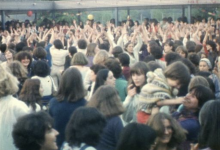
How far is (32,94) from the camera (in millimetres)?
7395

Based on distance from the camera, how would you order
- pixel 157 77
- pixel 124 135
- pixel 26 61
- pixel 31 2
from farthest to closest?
pixel 31 2, pixel 26 61, pixel 157 77, pixel 124 135

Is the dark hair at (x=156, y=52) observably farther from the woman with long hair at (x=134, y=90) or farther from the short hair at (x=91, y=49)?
the woman with long hair at (x=134, y=90)

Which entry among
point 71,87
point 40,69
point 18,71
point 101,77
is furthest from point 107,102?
point 18,71

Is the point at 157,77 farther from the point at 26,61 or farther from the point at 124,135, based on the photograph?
the point at 26,61

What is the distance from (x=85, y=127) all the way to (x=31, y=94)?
271 centimetres

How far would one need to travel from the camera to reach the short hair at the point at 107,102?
19.2 ft

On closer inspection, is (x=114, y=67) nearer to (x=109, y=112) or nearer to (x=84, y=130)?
(x=109, y=112)

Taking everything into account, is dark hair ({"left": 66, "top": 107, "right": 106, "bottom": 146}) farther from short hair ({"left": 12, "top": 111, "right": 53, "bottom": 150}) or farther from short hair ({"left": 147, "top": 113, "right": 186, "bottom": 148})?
short hair ({"left": 147, "top": 113, "right": 186, "bottom": 148})

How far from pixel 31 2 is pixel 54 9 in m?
1.45

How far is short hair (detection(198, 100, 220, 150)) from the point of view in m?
4.54

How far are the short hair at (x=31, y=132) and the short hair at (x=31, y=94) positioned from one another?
2710 millimetres

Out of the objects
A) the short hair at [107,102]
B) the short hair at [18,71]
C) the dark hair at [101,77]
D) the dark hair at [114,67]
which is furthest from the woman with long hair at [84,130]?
the short hair at [18,71]

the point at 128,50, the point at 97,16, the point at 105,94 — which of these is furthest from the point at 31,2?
the point at 105,94

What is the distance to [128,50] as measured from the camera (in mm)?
12672
